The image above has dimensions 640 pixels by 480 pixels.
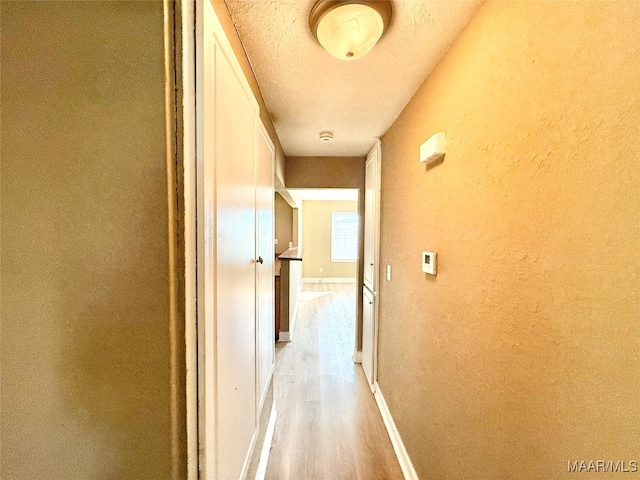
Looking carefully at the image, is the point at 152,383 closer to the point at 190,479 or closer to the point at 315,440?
the point at 190,479

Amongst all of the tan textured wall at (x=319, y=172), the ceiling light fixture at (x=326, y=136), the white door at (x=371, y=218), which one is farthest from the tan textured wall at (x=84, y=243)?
the tan textured wall at (x=319, y=172)

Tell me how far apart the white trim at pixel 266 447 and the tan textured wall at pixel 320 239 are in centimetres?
550

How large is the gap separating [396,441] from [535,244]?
169cm

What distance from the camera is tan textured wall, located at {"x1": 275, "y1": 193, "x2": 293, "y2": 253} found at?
539cm

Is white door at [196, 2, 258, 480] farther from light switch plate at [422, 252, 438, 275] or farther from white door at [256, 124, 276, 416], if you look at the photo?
light switch plate at [422, 252, 438, 275]

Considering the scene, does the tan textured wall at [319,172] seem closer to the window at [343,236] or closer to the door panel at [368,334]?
the door panel at [368,334]

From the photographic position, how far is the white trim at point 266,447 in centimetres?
146

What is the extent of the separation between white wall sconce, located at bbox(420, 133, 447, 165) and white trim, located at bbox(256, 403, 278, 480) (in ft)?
6.41

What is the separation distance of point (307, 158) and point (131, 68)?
88.5 inches

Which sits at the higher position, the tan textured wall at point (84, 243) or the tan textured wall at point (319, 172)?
the tan textured wall at point (319, 172)

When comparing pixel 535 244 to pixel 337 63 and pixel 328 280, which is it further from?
pixel 328 280

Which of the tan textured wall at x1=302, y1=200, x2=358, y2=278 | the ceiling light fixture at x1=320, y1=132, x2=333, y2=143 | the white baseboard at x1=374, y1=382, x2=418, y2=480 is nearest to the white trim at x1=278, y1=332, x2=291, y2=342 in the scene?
the white baseboard at x1=374, y1=382, x2=418, y2=480

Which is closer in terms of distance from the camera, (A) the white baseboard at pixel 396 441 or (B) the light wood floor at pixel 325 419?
(A) the white baseboard at pixel 396 441

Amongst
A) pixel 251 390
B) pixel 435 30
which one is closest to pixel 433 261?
pixel 435 30
